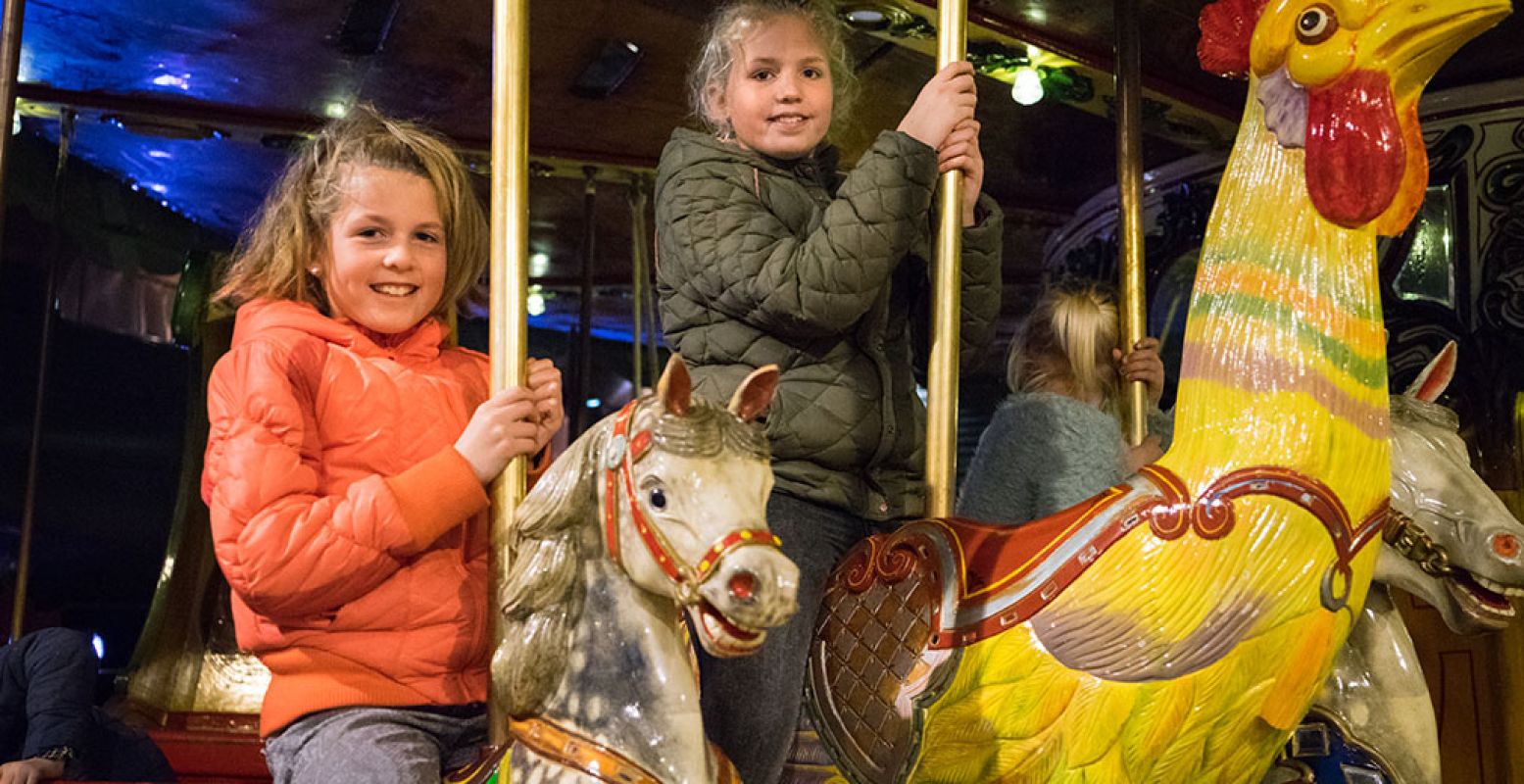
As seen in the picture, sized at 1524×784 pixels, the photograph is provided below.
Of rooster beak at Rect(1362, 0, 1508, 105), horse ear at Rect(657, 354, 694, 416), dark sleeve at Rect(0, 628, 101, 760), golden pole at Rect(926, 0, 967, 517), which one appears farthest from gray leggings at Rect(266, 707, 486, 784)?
rooster beak at Rect(1362, 0, 1508, 105)

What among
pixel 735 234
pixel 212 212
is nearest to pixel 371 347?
pixel 735 234

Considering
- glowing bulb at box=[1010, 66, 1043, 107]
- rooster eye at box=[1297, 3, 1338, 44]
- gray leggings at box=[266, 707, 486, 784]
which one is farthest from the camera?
glowing bulb at box=[1010, 66, 1043, 107]

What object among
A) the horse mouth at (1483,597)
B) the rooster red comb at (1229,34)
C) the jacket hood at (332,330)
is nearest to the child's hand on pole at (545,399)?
the jacket hood at (332,330)

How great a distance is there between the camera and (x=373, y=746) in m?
1.93

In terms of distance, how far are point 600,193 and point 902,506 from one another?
2.87 meters

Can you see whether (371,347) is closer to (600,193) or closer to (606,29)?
(606,29)

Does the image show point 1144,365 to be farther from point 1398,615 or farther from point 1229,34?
point 1229,34

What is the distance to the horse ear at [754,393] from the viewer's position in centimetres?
174

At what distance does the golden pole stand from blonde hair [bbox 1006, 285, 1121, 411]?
1035 mm

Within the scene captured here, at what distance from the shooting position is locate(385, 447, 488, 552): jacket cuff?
6.57 feet

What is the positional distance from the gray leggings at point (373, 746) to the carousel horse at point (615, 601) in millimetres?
196

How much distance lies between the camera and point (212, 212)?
19.4ft

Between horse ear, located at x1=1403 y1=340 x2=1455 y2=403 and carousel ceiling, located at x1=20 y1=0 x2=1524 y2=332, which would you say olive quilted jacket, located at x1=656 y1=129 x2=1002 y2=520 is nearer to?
horse ear, located at x1=1403 y1=340 x2=1455 y2=403

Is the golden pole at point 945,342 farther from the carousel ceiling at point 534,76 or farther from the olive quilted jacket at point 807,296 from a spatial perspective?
the carousel ceiling at point 534,76
